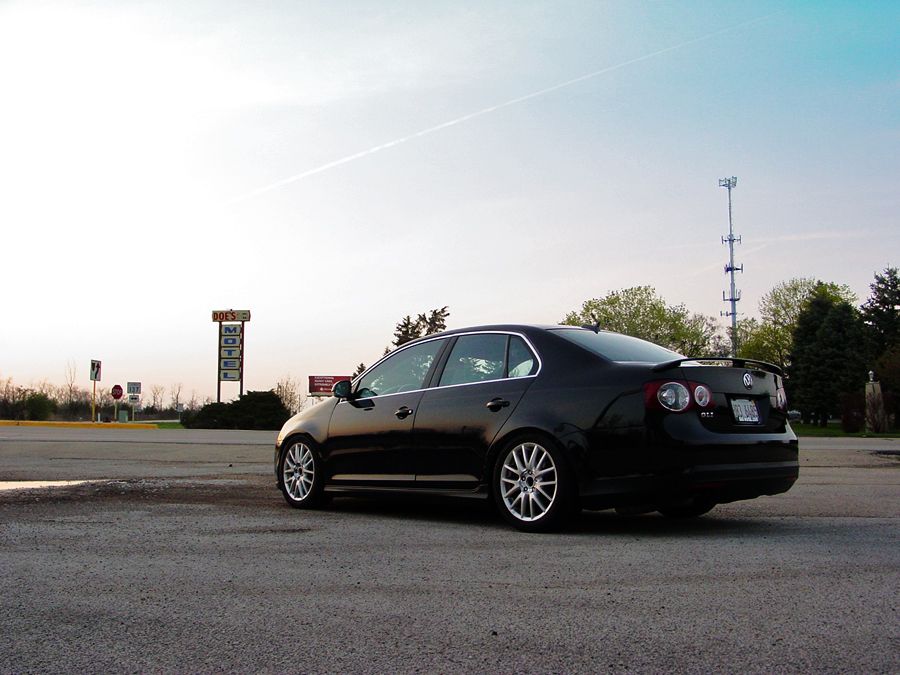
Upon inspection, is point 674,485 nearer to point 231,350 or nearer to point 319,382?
point 231,350

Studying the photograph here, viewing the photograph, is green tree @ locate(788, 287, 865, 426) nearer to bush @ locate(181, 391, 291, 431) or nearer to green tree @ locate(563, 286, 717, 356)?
green tree @ locate(563, 286, 717, 356)

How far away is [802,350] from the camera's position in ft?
222

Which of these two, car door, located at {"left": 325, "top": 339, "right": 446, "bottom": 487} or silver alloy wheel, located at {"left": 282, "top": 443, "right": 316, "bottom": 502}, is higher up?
car door, located at {"left": 325, "top": 339, "right": 446, "bottom": 487}

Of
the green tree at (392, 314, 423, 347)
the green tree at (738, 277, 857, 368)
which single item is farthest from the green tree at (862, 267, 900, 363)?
the green tree at (392, 314, 423, 347)

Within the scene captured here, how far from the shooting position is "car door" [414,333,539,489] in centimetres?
688

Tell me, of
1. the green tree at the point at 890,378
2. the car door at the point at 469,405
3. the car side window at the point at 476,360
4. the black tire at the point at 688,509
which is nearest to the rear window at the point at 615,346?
the car door at the point at 469,405

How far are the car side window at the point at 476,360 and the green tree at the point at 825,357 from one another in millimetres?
62666

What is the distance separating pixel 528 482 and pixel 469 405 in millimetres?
863

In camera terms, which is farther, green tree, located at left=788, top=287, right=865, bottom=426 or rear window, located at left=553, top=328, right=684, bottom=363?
green tree, located at left=788, top=287, right=865, bottom=426

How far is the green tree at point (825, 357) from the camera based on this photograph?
65.0m

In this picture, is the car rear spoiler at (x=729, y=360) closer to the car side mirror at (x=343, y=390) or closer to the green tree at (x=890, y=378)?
the car side mirror at (x=343, y=390)

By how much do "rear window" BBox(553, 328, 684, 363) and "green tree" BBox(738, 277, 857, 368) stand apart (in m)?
69.2

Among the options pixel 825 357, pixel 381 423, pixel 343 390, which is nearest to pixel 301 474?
pixel 343 390

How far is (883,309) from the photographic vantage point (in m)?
72.2
